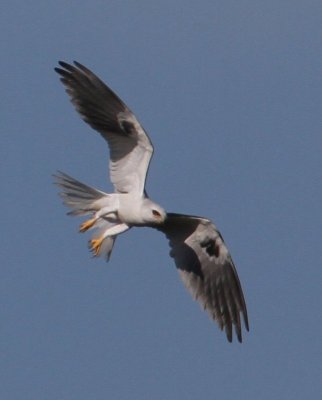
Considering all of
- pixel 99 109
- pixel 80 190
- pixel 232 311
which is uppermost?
pixel 99 109

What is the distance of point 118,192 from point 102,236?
64 centimetres

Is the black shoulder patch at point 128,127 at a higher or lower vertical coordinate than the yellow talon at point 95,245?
higher

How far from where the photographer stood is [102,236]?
1686cm

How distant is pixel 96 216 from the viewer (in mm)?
16609

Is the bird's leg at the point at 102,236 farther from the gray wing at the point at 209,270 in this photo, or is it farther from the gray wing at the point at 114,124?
the gray wing at the point at 209,270

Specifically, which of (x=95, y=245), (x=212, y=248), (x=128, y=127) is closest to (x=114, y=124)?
(x=128, y=127)

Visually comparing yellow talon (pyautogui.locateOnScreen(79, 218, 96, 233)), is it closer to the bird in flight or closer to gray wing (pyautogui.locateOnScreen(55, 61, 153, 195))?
the bird in flight

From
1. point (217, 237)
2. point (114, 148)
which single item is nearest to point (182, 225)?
point (217, 237)

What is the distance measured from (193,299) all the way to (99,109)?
2870 millimetres

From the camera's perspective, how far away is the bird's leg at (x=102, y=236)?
55.1 feet

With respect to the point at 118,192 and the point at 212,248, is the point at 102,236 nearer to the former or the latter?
the point at 118,192

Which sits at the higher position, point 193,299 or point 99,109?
point 99,109

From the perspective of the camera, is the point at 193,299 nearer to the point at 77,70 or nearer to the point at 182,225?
the point at 182,225

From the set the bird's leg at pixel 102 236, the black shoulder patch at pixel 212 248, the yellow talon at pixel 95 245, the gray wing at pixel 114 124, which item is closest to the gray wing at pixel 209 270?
the black shoulder patch at pixel 212 248
